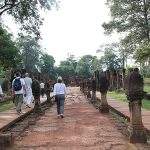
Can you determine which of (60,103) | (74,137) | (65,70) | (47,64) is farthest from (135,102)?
(65,70)

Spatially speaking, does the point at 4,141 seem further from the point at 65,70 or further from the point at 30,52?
the point at 65,70

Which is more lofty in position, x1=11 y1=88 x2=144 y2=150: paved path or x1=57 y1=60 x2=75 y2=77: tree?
x1=57 y1=60 x2=75 y2=77: tree

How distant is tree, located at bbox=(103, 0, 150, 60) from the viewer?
49719 millimetres

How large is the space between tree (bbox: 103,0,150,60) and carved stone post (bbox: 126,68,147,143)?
37946 millimetres

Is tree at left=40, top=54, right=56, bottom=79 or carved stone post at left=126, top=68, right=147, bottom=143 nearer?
carved stone post at left=126, top=68, right=147, bottom=143

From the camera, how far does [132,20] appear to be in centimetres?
5006

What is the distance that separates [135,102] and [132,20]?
38.9 meters

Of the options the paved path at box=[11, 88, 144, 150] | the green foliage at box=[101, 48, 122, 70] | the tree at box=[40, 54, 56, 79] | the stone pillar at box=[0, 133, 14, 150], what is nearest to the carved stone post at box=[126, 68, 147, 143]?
the paved path at box=[11, 88, 144, 150]

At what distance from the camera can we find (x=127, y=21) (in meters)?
50.7

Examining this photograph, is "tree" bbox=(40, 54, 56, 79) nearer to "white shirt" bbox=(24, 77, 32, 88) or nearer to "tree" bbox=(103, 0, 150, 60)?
"tree" bbox=(103, 0, 150, 60)

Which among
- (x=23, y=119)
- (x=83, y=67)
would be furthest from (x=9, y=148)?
(x=83, y=67)

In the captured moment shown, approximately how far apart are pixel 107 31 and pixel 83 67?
9204cm

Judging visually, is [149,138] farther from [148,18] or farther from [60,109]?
[148,18]

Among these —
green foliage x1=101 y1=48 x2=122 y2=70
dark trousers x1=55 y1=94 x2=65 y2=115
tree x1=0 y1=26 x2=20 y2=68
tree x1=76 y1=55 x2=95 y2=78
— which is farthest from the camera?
Answer: tree x1=76 y1=55 x2=95 y2=78
